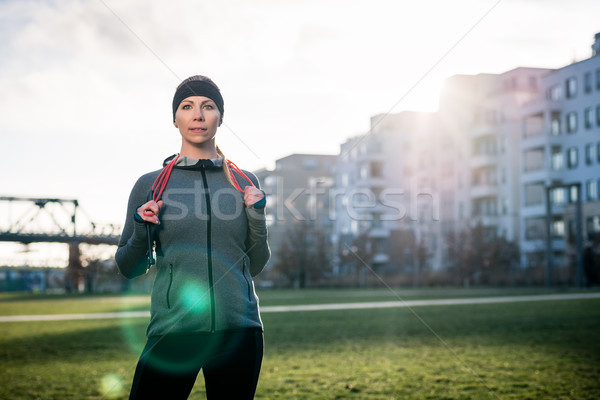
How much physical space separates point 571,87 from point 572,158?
18.1ft

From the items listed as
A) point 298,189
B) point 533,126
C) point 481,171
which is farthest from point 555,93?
point 298,189

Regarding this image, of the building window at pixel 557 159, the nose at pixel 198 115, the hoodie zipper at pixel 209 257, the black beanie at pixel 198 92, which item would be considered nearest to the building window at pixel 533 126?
the building window at pixel 557 159

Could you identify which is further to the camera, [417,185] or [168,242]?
[417,185]

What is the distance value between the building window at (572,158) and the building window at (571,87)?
4.12 metres

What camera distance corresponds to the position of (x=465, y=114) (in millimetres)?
62281

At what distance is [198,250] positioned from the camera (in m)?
2.91

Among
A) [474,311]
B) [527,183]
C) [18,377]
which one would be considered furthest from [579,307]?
[527,183]

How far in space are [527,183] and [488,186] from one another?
5128mm

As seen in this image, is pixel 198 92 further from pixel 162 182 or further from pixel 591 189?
pixel 591 189

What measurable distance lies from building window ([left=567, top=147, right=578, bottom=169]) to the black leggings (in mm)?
52699

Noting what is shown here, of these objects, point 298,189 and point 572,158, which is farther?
point 298,189

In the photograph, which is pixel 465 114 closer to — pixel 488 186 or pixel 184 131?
pixel 488 186

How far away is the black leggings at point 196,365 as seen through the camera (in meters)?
2.86

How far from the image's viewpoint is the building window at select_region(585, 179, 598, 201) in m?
49.0
